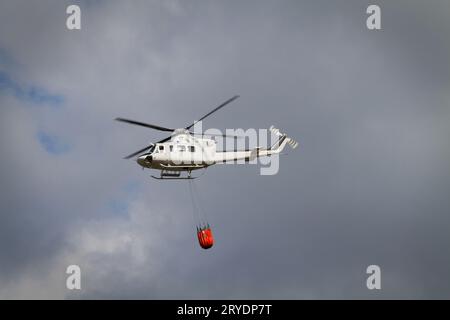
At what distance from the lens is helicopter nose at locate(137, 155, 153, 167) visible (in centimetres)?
7481

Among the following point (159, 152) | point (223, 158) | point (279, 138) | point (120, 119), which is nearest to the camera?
point (120, 119)

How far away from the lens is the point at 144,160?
74938mm

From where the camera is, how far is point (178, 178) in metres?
76.8

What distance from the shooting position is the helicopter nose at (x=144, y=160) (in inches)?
2945

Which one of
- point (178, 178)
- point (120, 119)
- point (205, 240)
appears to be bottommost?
point (205, 240)

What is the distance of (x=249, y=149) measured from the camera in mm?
84312
